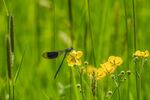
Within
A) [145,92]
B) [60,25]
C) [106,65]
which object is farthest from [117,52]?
[106,65]

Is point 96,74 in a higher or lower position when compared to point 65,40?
lower

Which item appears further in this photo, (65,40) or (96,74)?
(65,40)

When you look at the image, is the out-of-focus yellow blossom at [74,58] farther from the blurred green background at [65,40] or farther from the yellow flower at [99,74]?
the blurred green background at [65,40]

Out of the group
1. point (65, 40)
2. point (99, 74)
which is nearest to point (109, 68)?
point (99, 74)

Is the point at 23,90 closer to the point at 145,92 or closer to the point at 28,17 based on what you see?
the point at 145,92

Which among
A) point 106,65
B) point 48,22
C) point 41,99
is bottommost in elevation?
point 41,99

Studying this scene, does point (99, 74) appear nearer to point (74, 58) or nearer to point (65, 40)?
point (74, 58)

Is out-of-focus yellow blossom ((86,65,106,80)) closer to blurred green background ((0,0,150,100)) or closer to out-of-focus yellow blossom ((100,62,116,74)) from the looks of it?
Result: out-of-focus yellow blossom ((100,62,116,74))

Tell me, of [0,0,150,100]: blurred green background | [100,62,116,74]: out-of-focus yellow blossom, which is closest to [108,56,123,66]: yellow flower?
[100,62,116,74]: out-of-focus yellow blossom
